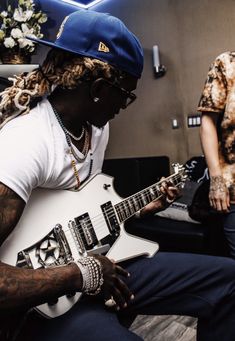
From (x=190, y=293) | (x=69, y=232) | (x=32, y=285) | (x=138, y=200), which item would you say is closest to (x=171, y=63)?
(x=138, y=200)

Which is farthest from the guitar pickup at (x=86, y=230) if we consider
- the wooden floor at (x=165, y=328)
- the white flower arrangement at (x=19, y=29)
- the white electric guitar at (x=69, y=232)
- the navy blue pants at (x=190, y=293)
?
the white flower arrangement at (x=19, y=29)

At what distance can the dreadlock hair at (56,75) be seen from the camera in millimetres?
983

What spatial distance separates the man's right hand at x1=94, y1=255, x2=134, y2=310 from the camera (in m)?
0.90

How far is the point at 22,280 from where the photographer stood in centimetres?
73

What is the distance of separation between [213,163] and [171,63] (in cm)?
199

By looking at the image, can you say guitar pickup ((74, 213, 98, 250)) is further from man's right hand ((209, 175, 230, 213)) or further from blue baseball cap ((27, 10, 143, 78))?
man's right hand ((209, 175, 230, 213))

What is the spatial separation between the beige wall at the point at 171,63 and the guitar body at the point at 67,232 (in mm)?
2139

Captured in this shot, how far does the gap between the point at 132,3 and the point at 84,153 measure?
292cm

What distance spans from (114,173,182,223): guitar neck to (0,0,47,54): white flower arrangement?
55.8 inches

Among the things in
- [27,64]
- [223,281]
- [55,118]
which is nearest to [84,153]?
[55,118]

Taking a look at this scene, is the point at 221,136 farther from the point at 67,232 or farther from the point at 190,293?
the point at 67,232

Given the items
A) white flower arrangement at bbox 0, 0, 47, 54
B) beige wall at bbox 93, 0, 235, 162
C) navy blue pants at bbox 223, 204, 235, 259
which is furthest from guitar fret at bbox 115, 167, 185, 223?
beige wall at bbox 93, 0, 235, 162

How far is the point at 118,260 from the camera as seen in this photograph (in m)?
1.11

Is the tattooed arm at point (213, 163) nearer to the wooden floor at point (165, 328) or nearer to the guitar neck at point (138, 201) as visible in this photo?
the guitar neck at point (138, 201)
